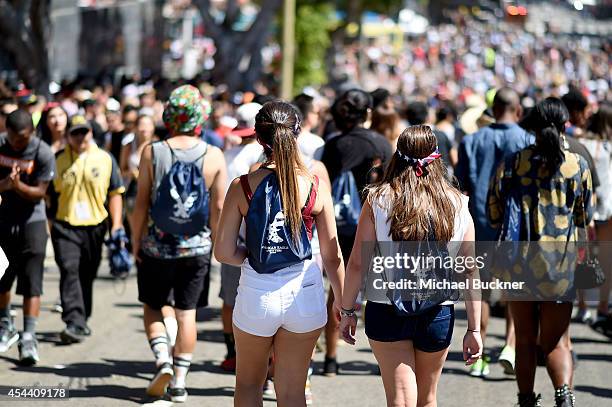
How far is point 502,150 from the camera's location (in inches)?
333

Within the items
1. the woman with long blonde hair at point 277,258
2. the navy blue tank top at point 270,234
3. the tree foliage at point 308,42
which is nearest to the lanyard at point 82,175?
the woman with long blonde hair at point 277,258

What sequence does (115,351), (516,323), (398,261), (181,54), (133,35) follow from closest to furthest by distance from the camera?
(398,261)
(516,323)
(115,351)
(133,35)
(181,54)

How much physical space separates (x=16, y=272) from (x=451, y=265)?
411 cm

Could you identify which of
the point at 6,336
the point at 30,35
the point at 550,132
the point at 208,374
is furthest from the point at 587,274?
the point at 30,35

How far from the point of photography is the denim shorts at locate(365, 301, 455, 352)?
5.45 meters

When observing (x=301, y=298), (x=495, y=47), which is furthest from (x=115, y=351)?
(x=495, y=47)

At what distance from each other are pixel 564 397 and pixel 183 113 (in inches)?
112

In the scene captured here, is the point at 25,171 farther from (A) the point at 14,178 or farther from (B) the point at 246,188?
(B) the point at 246,188

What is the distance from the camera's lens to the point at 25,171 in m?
8.27

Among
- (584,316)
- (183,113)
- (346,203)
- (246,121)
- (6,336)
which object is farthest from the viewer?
(584,316)

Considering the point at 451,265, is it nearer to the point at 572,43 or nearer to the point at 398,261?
the point at 398,261

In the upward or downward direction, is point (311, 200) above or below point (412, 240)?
above

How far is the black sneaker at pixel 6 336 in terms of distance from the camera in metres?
8.81

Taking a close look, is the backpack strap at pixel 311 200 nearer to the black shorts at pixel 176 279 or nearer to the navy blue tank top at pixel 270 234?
the navy blue tank top at pixel 270 234
